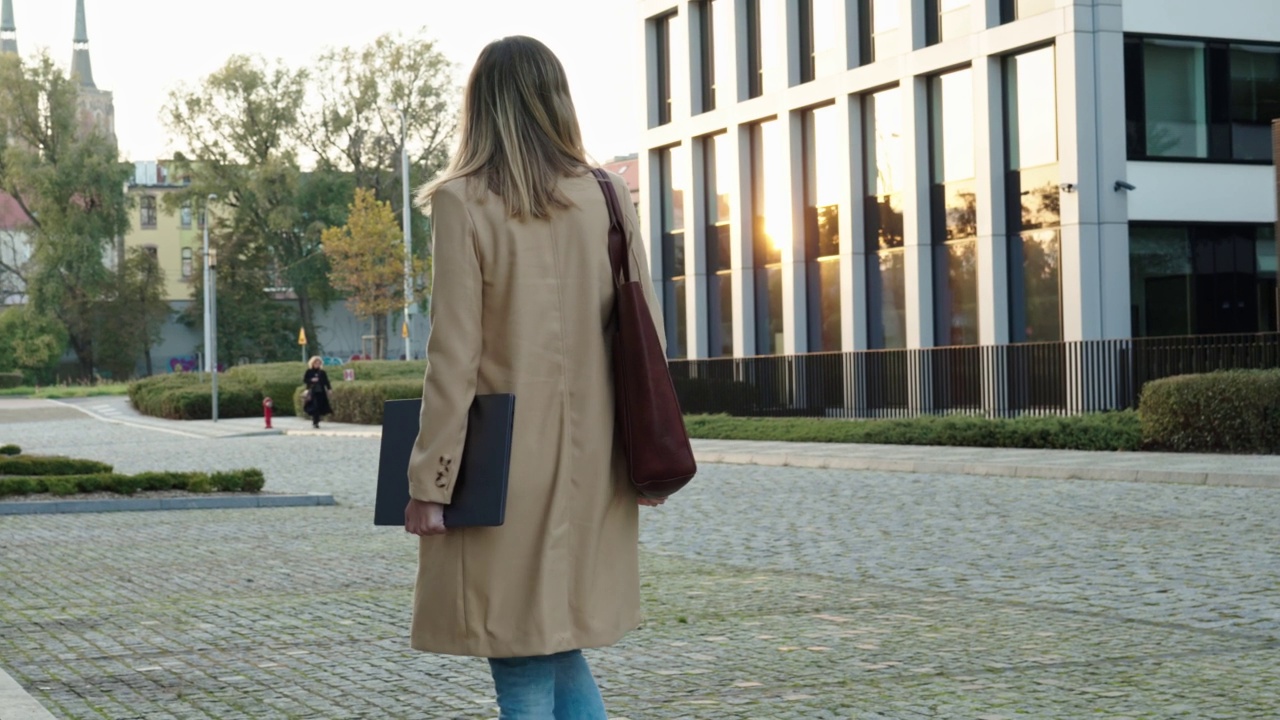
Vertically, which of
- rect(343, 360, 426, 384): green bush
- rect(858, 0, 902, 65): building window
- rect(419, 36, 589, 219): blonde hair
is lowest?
rect(343, 360, 426, 384): green bush

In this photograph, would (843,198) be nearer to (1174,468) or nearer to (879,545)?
(1174,468)

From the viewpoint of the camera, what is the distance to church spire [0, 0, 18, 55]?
123938 mm

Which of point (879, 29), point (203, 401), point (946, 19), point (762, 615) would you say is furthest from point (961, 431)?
point (203, 401)

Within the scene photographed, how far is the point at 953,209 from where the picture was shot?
30.3 m

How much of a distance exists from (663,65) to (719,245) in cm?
500

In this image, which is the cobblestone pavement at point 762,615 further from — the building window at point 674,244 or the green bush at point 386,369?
the green bush at point 386,369

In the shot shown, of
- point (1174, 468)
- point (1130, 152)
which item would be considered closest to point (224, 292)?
point (1130, 152)

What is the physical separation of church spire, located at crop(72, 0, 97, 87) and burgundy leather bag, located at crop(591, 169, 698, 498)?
12579cm

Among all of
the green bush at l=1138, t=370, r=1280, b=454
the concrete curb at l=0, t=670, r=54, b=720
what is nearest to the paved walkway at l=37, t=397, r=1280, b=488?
the green bush at l=1138, t=370, r=1280, b=454

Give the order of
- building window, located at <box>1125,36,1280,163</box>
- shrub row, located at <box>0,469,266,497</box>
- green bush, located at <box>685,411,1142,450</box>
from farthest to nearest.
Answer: building window, located at <box>1125,36,1280,163</box>, green bush, located at <box>685,411,1142,450</box>, shrub row, located at <box>0,469,266,497</box>

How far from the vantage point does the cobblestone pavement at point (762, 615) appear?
5996 millimetres

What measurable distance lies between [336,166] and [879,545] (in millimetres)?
65217

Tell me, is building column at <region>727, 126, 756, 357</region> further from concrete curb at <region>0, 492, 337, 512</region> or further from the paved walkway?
concrete curb at <region>0, 492, 337, 512</region>

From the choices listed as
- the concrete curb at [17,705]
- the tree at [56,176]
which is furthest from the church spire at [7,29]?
the concrete curb at [17,705]
